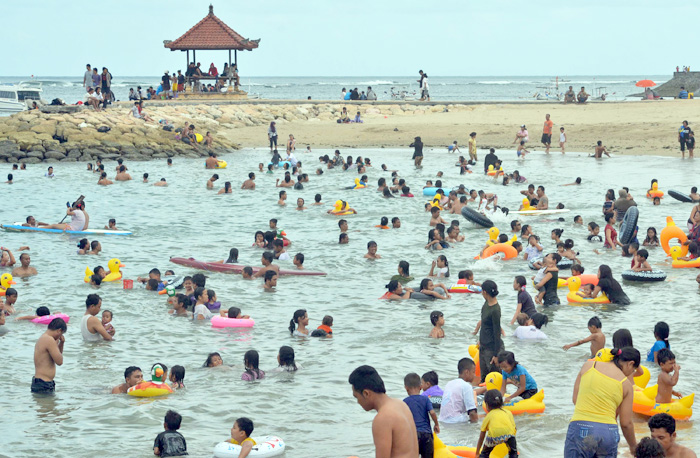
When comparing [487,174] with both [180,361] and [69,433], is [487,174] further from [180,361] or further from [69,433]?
[69,433]

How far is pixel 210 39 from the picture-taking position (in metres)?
51.2

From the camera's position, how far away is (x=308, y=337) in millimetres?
13945

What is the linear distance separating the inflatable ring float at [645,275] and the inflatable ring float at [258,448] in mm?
9905

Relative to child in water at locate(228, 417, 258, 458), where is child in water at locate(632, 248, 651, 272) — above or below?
above

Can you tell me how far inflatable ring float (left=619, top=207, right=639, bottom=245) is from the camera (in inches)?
745

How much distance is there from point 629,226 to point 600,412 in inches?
511

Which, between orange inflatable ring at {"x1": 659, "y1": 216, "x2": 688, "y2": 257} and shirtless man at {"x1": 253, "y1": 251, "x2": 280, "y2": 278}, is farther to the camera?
orange inflatable ring at {"x1": 659, "y1": 216, "x2": 688, "y2": 257}

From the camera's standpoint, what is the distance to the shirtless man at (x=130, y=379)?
11.3m

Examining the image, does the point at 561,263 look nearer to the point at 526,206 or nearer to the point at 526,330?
the point at 526,330

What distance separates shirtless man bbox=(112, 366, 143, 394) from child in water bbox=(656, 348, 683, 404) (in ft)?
22.0

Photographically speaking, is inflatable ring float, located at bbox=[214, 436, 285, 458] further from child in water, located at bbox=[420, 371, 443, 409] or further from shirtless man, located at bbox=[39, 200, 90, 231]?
shirtless man, located at bbox=[39, 200, 90, 231]

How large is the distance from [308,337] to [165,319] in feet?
9.69

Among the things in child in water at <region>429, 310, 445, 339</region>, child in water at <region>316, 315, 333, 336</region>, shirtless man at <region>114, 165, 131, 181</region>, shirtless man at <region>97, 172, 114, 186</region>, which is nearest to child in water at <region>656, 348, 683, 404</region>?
child in water at <region>429, 310, 445, 339</region>

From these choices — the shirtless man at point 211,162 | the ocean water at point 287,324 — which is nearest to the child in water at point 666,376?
the ocean water at point 287,324
